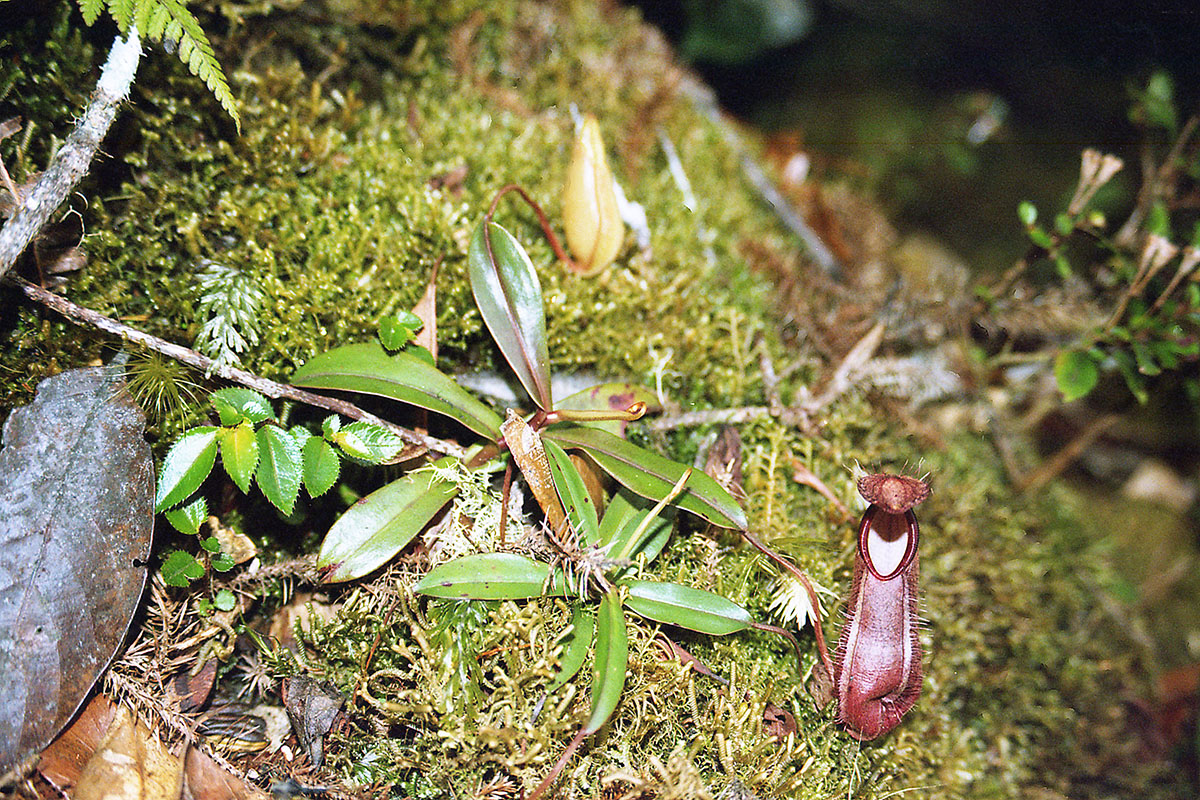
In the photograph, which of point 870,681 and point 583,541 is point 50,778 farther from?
point 870,681

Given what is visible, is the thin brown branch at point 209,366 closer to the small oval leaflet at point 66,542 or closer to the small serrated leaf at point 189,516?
the small oval leaflet at point 66,542

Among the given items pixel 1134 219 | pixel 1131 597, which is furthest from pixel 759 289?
pixel 1131 597

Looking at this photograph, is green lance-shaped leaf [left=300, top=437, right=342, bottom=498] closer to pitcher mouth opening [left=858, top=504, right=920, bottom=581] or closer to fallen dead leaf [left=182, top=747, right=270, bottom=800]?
fallen dead leaf [left=182, top=747, right=270, bottom=800]

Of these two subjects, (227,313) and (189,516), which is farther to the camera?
(227,313)

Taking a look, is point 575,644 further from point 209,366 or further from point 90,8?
point 90,8

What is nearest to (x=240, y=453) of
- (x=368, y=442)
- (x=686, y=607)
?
(x=368, y=442)

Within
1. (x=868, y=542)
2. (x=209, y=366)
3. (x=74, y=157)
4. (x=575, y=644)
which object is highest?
(x=74, y=157)
